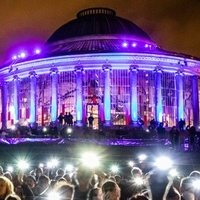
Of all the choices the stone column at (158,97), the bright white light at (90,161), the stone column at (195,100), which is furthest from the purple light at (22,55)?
the bright white light at (90,161)

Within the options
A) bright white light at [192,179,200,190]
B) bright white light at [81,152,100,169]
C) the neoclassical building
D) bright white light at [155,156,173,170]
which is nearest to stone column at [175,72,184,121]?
the neoclassical building

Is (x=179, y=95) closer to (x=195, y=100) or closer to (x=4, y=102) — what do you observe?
(x=195, y=100)

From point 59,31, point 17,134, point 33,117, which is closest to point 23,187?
point 17,134

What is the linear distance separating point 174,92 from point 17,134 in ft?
89.1

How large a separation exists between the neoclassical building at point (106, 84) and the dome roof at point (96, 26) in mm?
3908

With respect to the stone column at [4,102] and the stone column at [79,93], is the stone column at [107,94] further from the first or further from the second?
the stone column at [4,102]

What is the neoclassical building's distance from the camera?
194 feet

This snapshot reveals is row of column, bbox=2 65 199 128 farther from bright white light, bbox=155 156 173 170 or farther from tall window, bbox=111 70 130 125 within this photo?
bright white light, bbox=155 156 173 170

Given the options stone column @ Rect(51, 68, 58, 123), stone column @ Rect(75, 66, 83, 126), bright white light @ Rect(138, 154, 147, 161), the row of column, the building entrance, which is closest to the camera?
bright white light @ Rect(138, 154, 147, 161)

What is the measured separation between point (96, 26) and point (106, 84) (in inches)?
561

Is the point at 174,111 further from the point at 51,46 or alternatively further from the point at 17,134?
the point at 17,134

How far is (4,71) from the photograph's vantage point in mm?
66062

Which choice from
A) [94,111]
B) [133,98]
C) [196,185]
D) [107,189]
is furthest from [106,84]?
[107,189]

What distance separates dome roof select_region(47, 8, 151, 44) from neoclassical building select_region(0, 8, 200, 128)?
12.8ft
